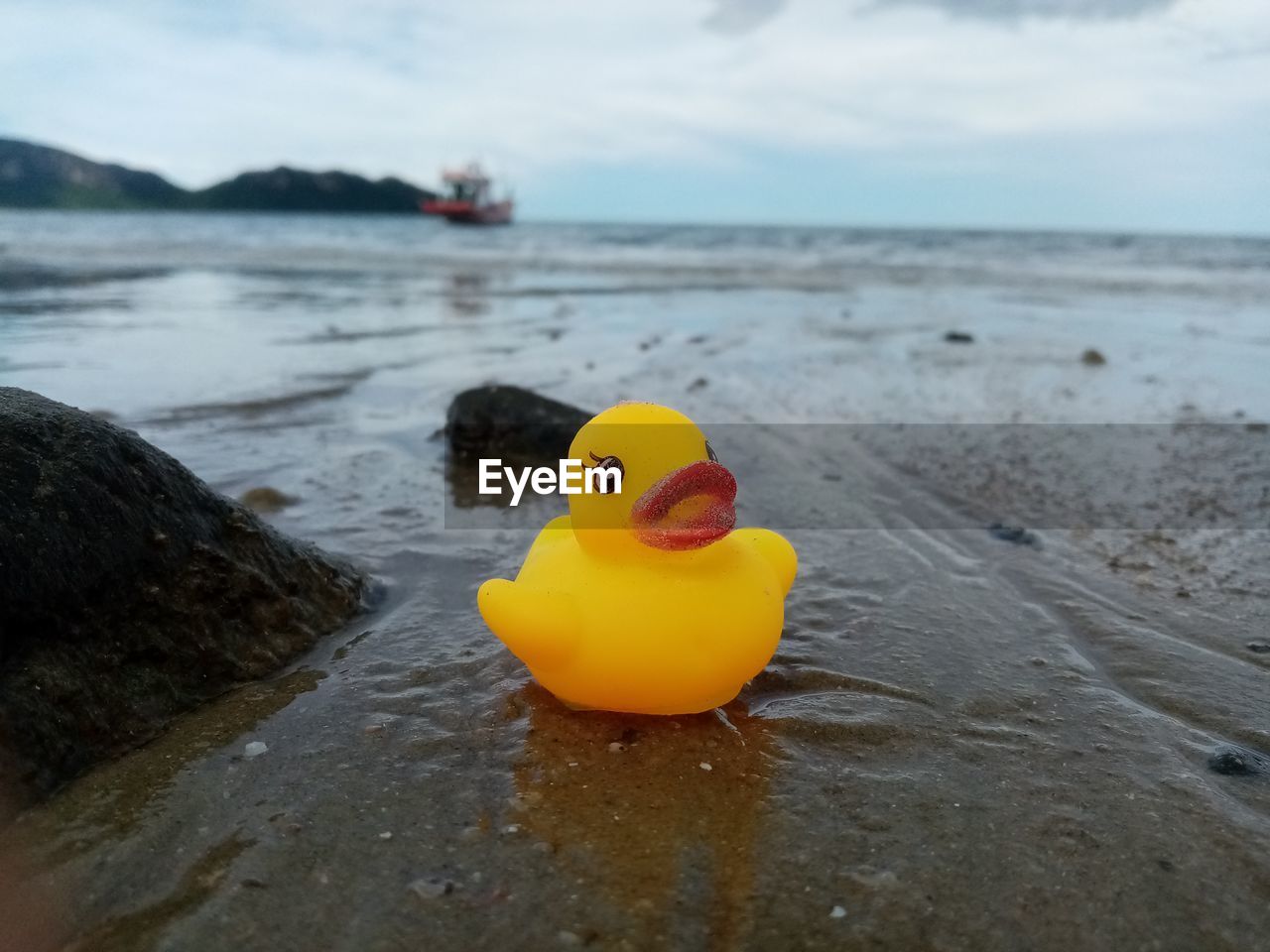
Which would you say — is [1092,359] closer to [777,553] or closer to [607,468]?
[777,553]

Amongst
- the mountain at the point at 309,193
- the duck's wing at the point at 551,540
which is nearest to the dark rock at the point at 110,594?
the duck's wing at the point at 551,540

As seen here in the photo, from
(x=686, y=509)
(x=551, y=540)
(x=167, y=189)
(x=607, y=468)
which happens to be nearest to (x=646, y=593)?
(x=686, y=509)

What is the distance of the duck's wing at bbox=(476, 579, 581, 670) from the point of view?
2.47 m

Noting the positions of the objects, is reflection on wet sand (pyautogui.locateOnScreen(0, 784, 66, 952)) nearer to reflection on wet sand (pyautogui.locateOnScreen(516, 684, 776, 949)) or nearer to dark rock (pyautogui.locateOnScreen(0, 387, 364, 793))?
dark rock (pyautogui.locateOnScreen(0, 387, 364, 793))

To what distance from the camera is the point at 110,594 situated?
2.59 meters

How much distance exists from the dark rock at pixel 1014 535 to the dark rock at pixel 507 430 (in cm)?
255

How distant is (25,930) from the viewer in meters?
1.87

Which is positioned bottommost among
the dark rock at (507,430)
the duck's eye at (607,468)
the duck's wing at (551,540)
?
the dark rock at (507,430)

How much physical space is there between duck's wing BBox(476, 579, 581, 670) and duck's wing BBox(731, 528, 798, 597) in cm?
72

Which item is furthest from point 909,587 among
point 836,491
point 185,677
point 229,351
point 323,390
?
point 229,351

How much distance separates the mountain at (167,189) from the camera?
243 feet

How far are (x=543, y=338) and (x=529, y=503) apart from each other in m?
6.07

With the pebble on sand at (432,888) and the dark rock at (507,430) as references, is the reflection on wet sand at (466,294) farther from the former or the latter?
the pebble on sand at (432,888)

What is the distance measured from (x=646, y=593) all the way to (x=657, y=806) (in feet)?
1.79
